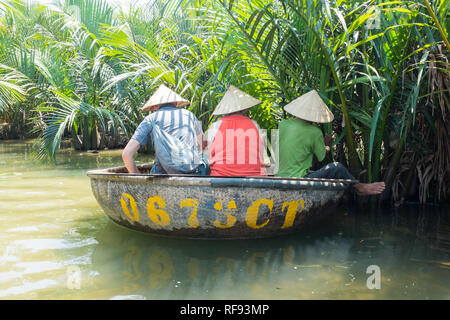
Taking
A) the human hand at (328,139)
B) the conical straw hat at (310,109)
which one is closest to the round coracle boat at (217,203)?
the conical straw hat at (310,109)

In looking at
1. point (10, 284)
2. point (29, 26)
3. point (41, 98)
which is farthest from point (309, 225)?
point (29, 26)

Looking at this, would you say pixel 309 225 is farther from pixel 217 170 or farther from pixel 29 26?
pixel 29 26

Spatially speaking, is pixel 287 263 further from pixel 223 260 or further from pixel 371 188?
pixel 371 188

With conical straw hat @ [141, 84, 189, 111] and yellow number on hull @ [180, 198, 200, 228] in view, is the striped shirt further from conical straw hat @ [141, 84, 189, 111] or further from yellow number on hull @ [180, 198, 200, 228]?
yellow number on hull @ [180, 198, 200, 228]

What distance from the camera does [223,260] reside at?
299 centimetres

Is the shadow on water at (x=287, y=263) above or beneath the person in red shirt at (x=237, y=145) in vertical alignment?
beneath

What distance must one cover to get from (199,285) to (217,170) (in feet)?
4.09

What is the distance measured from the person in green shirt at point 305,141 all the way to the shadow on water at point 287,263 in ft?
1.65

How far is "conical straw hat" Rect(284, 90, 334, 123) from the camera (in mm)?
3748

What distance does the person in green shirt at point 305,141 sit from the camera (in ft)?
12.4

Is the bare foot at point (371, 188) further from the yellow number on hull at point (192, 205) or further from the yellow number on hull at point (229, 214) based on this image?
the yellow number on hull at point (192, 205)

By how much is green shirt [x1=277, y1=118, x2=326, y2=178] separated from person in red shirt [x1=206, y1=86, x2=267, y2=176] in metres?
0.31
